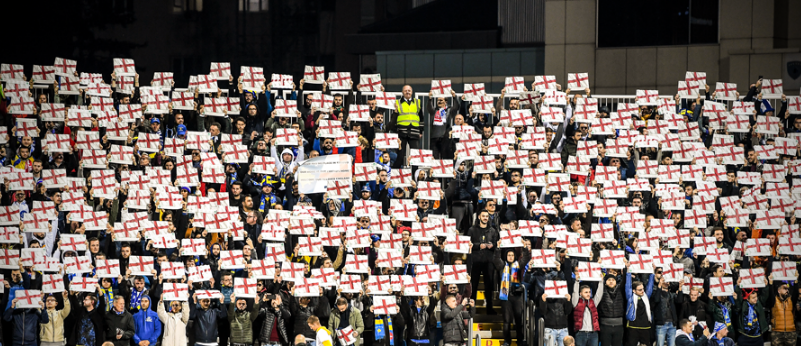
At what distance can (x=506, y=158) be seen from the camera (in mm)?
22125

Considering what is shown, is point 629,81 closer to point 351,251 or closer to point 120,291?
→ point 351,251

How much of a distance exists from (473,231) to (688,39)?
11639 millimetres

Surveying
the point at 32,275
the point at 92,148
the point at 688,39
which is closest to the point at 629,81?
the point at 688,39

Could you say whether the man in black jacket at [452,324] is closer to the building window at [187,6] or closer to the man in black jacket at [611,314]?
the man in black jacket at [611,314]

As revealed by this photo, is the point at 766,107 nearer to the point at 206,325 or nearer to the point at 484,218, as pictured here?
the point at 484,218

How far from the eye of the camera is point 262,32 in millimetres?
38406

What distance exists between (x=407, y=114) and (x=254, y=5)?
1726 centimetres

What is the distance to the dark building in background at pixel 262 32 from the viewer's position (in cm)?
3219

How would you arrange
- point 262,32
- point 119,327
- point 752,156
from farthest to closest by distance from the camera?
point 262,32 → point 752,156 → point 119,327

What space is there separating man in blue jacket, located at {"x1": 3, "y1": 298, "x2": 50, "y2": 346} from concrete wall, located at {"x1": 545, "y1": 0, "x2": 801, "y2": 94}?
1542 cm

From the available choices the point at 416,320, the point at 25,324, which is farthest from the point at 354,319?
the point at 25,324

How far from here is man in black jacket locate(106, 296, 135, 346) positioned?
19.0 m

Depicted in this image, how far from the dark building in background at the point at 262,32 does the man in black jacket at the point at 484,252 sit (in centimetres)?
1073

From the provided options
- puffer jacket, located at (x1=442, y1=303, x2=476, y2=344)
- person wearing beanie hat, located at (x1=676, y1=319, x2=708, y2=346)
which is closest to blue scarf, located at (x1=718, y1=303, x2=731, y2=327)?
person wearing beanie hat, located at (x1=676, y1=319, x2=708, y2=346)
